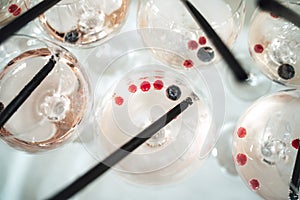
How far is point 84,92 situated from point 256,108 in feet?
0.96

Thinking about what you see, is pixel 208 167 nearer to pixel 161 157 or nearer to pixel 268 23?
pixel 161 157

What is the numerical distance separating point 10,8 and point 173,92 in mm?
330

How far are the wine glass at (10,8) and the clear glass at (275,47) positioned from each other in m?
0.41

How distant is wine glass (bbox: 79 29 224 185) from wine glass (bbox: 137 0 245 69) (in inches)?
1.1

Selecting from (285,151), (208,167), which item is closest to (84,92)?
(208,167)

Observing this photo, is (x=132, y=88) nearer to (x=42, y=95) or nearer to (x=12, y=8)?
(x=42, y=95)

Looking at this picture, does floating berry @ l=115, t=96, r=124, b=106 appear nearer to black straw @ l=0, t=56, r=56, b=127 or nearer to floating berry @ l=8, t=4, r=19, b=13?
black straw @ l=0, t=56, r=56, b=127

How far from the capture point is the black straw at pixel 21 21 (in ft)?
1.72

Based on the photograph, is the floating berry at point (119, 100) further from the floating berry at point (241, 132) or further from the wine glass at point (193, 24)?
the floating berry at point (241, 132)

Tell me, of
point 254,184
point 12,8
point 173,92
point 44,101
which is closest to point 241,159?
point 254,184

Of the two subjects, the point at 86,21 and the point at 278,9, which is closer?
the point at 278,9

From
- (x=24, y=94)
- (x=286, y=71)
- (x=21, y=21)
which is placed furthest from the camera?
(x=286, y=71)

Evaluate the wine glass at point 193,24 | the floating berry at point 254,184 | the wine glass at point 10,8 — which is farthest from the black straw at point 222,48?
the wine glass at point 10,8

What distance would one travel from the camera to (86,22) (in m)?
0.78
